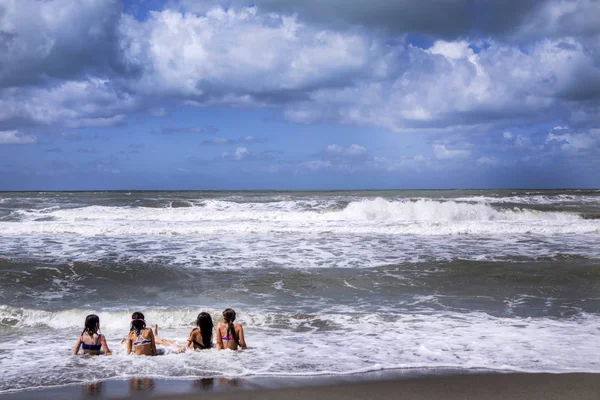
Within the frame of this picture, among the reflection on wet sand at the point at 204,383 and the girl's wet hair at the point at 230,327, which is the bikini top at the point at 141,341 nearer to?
the girl's wet hair at the point at 230,327

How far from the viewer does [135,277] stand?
11891 mm

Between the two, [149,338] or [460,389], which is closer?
[460,389]

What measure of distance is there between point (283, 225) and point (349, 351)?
16.3 metres

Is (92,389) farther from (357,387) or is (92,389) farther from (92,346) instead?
(357,387)

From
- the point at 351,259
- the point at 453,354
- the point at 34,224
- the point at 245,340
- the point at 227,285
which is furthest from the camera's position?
the point at 34,224

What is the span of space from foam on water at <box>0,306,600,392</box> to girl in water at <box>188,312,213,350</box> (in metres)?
0.17

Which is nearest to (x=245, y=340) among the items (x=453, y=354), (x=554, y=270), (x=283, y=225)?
(x=453, y=354)

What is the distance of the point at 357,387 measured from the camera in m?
5.05

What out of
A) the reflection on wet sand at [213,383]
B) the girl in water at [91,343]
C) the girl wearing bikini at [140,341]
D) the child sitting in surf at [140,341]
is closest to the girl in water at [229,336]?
the child sitting in surf at [140,341]

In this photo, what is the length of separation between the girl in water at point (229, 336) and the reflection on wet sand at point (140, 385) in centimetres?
126

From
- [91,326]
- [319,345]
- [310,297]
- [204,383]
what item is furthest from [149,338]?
[310,297]

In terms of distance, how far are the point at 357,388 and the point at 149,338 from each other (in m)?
2.79

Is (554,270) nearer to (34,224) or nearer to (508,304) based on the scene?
(508,304)

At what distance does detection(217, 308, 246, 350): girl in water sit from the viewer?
6461 millimetres
